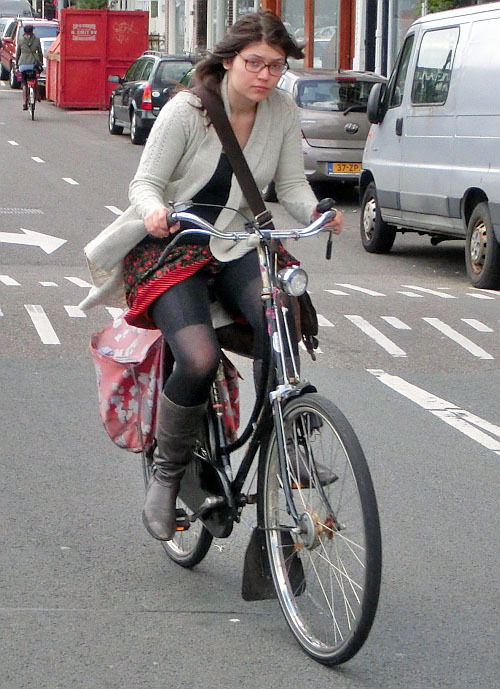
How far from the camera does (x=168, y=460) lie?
4.54 meters

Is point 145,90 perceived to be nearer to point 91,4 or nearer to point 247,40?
point 247,40

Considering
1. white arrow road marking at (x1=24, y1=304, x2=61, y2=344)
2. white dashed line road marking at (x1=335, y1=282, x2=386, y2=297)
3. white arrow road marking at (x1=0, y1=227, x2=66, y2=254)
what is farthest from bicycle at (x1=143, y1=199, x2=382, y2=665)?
white arrow road marking at (x1=0, y1=227, x2=66, y2=254)

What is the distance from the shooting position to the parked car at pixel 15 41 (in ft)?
144

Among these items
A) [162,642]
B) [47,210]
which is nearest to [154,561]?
[162,642]

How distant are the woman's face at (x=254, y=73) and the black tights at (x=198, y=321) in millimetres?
498

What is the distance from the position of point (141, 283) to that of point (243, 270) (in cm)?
34

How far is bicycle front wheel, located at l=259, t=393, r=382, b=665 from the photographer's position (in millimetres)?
3713

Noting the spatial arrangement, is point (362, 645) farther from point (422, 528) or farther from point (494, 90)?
point (494, 90)

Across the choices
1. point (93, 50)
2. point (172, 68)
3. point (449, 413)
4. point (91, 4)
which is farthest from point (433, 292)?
point (91, 4)

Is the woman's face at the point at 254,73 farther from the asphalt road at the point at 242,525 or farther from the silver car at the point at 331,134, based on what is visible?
the silver car at the point at 331,134

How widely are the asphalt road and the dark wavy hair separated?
5.49ft

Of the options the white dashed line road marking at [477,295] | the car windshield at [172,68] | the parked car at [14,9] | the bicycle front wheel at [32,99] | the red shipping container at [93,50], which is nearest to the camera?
the white dashed line road marking at [477,295]

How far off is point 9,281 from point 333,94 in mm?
8622

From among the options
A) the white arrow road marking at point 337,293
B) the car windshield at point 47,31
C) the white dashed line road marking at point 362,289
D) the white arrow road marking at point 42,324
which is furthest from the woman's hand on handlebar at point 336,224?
the car windshield at point 47,31
